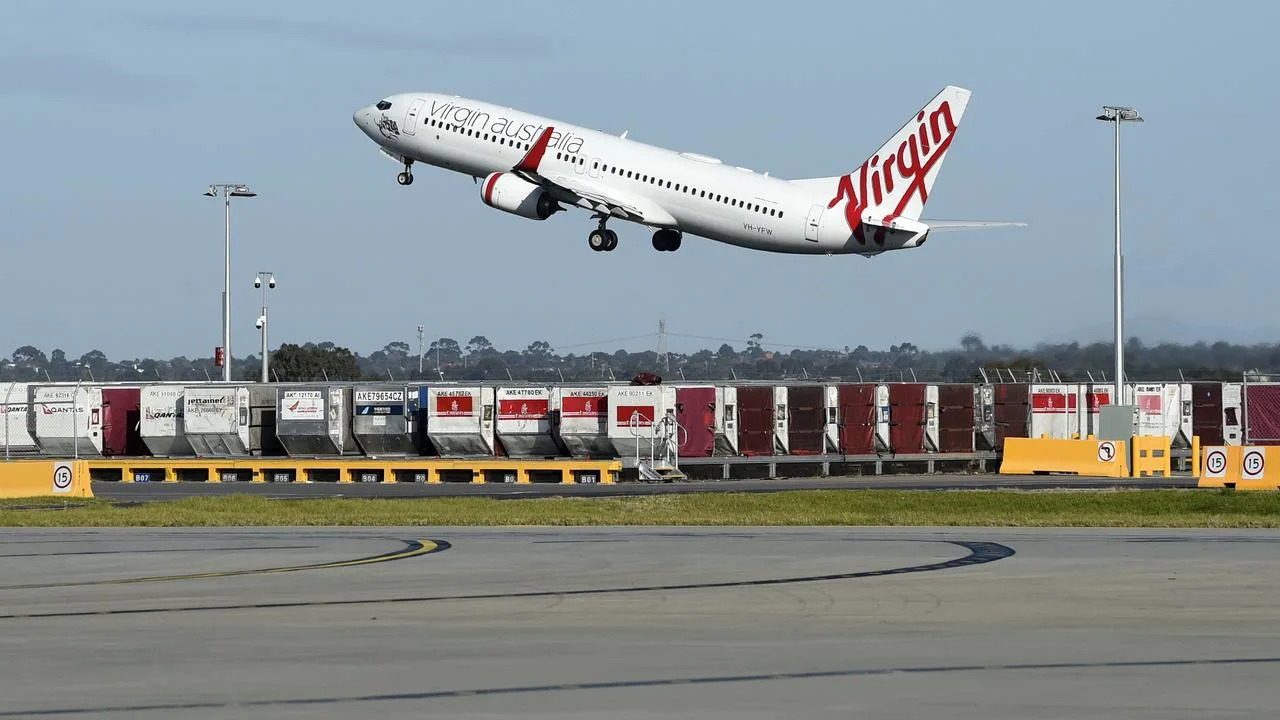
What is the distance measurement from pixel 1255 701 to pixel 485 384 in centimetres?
5176

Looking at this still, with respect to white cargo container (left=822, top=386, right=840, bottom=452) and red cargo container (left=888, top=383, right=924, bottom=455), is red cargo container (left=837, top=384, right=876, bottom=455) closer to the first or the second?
white cargo container (left=822, top=386, right=840, bottom=452)

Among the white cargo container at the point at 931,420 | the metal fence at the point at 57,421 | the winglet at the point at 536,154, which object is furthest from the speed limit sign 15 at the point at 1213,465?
the metal fence at the point at 57,421

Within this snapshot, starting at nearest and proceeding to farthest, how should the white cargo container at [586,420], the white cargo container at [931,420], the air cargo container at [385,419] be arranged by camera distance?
the white cargo container at [586,420]
the air cargo container at [385,419]
the white cargo container at [931,420]

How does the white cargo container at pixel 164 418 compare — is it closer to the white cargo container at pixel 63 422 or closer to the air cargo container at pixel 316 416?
the white cargo container at pixel 63 422

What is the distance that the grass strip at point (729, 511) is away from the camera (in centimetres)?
3459

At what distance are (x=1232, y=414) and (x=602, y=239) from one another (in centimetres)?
2401

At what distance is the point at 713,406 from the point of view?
2363 inches

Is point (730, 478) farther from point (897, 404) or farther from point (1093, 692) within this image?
point (1093, 692)

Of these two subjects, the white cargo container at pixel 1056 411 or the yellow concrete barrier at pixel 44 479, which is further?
the white cargo container at pixel 1056 411

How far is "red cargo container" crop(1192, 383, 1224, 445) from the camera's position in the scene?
67.5 m

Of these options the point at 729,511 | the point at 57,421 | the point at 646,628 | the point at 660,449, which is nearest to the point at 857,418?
the point at 660,449

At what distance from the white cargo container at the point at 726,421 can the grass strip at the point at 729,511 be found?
15.9 meters

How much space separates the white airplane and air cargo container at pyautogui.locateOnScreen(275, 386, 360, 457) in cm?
880

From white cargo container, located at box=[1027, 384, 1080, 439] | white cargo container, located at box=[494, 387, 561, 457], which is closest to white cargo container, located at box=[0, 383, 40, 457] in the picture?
white cargo container, located at box=[494, 387, 561, 457]
